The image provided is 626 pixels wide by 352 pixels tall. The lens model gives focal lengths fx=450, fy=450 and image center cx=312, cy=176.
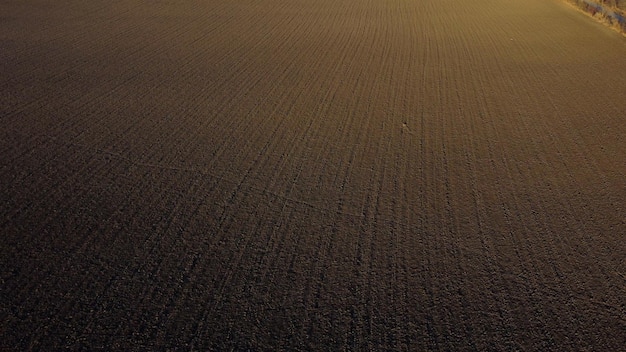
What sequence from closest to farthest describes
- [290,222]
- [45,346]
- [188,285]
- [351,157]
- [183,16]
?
[45,346]
[188,285]
[290,222]
[351,157]
[183,16]

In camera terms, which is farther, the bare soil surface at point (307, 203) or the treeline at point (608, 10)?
the treeline at point (608, 10)

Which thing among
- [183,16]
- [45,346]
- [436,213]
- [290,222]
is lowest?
[183,16]

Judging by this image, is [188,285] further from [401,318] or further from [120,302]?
[401,318]

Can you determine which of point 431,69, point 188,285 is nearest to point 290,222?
point 188,285

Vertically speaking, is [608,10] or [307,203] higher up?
[608,10]

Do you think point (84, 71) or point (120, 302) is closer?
point (120, 302)

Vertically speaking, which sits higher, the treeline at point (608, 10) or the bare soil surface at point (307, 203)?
the treeline at point (608, 10)

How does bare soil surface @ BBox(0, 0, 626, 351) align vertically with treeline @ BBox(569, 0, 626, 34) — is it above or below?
below

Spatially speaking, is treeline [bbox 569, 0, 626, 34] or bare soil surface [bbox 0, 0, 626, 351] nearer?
bare soil surface [bbox 0, 0, 626, 351]
